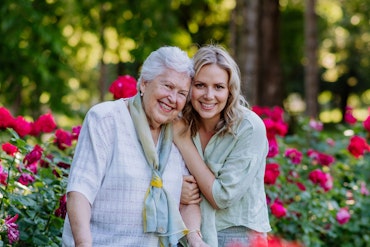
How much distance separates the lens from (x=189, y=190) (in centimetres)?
365

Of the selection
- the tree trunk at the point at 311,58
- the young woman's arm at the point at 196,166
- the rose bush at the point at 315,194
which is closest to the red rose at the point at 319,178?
the rose bush at the point at 315,194

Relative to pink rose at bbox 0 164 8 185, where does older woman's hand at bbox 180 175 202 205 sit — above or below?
below

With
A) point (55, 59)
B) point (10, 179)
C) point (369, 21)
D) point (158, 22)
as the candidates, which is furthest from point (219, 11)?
point (10, 179)

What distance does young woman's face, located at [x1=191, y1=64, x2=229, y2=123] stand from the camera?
11.9 feet

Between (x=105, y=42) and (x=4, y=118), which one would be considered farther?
(x=105, y=42)

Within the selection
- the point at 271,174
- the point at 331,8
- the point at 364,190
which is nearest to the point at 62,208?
the point at 271,174

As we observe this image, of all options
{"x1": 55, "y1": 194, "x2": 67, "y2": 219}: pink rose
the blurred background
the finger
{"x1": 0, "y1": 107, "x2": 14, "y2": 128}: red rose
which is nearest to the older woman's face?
the finger

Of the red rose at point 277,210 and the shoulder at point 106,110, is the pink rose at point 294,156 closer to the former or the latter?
the red rose at point 277,210

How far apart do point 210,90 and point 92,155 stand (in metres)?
0.69

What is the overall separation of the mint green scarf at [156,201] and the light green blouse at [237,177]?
24 centimetres

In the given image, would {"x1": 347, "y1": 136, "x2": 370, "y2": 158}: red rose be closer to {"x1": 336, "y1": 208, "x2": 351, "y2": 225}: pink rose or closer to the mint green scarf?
{"x1": 336, "y1": 208, "x2": 351, "y2": 225}: pink rose

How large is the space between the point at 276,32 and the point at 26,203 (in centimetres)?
1129

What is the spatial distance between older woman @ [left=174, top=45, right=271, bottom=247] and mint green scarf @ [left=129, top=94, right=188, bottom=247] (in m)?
0.18

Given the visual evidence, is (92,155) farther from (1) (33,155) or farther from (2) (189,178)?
(1) (33,155)
